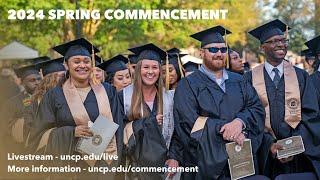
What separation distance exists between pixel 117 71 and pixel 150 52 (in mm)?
354

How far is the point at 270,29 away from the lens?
13.8 feet

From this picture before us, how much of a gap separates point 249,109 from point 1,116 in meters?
2.01

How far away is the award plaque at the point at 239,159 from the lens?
13.5 feet

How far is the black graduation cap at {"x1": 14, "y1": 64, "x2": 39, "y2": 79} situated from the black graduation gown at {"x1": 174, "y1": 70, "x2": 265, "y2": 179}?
1174mm

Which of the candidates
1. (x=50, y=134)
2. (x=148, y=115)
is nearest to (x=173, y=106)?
(x=148, y=115)

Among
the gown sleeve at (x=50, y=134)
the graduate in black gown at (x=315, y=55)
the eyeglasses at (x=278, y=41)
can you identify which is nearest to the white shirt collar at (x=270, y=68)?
the eyeglasses at (x=278, y=41)

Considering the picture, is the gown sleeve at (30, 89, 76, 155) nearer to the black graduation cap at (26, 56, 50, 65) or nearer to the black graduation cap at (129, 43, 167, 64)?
the black graduation cap at (26, 56, 50, 65)

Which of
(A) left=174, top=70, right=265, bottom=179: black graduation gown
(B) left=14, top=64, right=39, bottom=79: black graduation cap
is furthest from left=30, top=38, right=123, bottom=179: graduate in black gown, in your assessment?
(A) left=174, top=70, right=265, bottom=179: black graduation gown

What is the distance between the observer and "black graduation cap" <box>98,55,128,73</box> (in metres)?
4.32

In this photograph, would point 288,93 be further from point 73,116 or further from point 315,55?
point 73,116

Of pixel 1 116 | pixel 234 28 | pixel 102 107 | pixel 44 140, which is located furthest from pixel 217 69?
pixel 1 116

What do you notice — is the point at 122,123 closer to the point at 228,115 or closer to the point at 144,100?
the point at 144,100

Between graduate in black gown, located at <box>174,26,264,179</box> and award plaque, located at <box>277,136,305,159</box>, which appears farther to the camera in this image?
award plaque, located at <box>277,136,305,159</box>

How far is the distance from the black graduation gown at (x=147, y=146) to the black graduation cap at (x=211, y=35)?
2.26 feet
